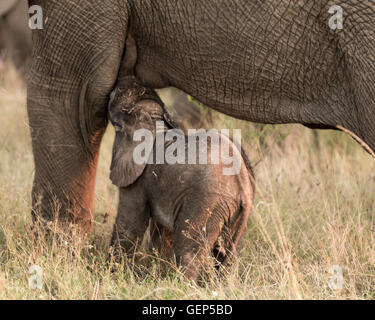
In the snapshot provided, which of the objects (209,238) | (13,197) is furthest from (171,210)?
(13,197)

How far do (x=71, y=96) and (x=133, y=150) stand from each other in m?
0.46

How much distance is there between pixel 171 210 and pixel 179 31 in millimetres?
947

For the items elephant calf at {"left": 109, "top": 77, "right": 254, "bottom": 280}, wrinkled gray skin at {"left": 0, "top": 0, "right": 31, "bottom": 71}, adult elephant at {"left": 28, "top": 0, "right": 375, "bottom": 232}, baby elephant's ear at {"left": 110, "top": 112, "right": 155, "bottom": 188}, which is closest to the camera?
adult elephant at {"left": 28, "top": 0, "right": 375, "bottom": 232}

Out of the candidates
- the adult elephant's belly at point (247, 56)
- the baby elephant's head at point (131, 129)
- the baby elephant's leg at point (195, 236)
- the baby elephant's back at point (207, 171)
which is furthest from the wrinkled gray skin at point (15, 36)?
the baby elephant's leg at point (195, 236)

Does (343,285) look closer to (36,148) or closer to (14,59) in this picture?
(36,148)

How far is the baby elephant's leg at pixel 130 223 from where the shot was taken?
423cm

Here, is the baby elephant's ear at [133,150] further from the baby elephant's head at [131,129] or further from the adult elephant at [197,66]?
the adult elephant at [197,66]

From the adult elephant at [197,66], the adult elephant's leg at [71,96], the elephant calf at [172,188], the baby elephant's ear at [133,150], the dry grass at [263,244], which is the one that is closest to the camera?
the adult elephant at [197,66]

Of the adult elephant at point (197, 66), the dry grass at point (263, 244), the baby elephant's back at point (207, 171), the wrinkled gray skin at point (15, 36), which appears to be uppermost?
the wrinkled gray skin at point (15, 36)

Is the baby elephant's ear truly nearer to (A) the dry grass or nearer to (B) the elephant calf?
(B) the elephant calf

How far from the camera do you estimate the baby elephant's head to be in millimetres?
4188

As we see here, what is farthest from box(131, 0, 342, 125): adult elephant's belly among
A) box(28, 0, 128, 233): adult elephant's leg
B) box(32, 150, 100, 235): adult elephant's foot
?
box(32, 150, 100, 235): adult elephant's foot

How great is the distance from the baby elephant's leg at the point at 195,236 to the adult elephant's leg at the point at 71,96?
73cm

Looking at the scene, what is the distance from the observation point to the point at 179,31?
3.98 m
